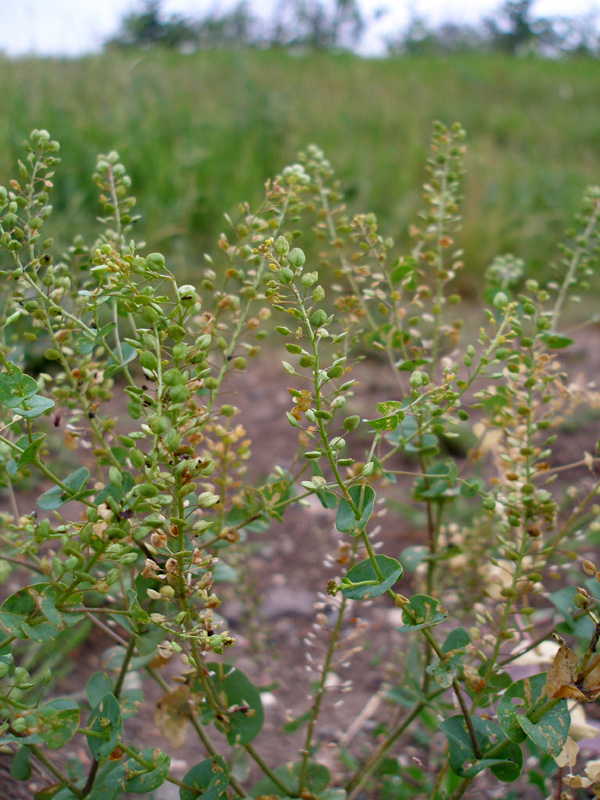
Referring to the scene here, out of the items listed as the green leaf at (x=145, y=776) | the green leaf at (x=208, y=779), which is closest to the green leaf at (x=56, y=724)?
the green leaf at (x=145, y=776)

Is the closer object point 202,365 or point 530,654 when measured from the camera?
point 202,365

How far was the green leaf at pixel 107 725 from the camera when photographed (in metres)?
0.72

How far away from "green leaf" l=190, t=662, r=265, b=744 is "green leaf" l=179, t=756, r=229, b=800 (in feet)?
0.13

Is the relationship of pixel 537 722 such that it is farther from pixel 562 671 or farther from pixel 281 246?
pixel 281 246

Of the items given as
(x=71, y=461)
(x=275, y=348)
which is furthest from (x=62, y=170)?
(x=71, y=461)

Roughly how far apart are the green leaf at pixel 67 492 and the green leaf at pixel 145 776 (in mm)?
301

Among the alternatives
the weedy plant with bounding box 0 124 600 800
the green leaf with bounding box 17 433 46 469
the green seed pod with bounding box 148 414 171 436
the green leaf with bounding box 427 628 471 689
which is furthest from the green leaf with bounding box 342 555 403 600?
the green leaf with bounding box 17 433 46 469

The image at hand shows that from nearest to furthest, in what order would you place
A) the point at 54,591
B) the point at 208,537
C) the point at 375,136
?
1. the point at 54,591
2. the point at 208,537
3. the point at 375,136

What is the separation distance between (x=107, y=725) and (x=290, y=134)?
17.7 ft

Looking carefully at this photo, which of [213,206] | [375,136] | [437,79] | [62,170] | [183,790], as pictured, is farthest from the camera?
[437,79]

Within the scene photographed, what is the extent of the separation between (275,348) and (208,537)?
98.8 inches

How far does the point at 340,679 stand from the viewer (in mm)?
1696

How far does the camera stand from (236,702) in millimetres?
900

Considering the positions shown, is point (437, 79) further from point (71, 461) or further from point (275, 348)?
point (71, 461)
